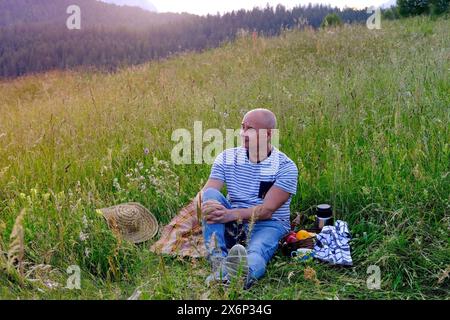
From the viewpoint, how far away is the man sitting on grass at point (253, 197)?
300cm

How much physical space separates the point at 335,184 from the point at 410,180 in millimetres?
513

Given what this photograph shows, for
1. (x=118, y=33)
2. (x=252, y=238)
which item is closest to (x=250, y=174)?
(x=252, y=238)

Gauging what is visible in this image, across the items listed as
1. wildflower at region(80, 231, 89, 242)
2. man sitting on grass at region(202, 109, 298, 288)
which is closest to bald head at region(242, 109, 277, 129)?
man sitting on grass at region(202, 109, 298, 288)

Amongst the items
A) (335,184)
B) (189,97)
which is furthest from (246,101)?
(335,184)

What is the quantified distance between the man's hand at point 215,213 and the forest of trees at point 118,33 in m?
8.80

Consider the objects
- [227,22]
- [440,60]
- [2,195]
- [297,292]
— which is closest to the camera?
[297,292]

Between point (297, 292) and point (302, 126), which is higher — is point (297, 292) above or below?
below

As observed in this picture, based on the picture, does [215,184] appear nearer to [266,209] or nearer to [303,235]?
[266,209]

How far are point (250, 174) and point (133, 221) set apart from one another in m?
0.90

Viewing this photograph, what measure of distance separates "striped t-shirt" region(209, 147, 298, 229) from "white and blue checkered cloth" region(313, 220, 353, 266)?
281 millimetres

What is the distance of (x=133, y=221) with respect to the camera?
136 inches
